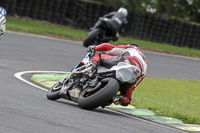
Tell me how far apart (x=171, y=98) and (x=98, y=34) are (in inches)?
297

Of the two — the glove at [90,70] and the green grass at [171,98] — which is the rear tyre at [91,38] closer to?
the green grass at [171,98]

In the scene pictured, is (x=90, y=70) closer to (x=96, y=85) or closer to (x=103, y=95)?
(x=96, y=85)

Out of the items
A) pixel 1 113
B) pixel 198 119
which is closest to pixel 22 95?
pixel 1 113

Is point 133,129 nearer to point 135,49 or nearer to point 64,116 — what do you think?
point 64,116

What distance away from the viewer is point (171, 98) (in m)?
10.4

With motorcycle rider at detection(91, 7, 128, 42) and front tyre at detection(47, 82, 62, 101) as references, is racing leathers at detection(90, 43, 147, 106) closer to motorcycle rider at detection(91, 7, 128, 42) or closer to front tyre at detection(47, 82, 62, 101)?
front tyre at detection(47, 82, 62, 101)

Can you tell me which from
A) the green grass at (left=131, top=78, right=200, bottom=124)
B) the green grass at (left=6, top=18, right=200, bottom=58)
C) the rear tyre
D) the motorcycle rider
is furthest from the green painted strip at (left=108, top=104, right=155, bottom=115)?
the green grass at (left=6, top=18, right=200, bottom=58)

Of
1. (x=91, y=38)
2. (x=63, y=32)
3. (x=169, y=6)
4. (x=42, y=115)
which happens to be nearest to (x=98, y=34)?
(x=91, y=38)

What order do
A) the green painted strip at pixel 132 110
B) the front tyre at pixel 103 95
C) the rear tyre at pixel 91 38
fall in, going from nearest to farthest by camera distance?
the front tyre at pixel 103 95
the green painted strip at pixel 132 110
the rear tyre at pixel 91 38

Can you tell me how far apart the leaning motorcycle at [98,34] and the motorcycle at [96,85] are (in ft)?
31.7

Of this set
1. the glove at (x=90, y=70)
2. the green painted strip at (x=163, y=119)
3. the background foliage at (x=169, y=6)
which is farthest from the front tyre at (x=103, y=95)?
the background foliage at (x=169, y=6)

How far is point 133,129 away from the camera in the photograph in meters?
6.28

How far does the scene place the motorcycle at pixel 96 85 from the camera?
680 centimetres

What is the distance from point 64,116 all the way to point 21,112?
55 cm
